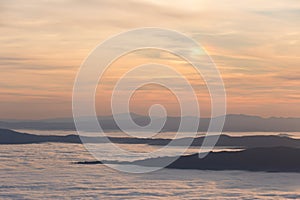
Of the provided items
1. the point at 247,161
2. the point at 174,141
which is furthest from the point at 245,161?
the point at 174,141

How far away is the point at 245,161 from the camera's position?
62062mm

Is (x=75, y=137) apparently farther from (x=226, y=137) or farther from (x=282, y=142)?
(x=282, y=142)

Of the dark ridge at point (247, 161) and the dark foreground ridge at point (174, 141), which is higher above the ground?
the dark foreground ridge at point (174, 141)

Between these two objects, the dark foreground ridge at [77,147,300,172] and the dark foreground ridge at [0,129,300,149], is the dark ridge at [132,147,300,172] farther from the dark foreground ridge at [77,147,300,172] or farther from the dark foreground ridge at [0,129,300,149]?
the dark foreground ridge at [0,129,300,149]

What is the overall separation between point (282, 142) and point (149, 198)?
72.7 metres

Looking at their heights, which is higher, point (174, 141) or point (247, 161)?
point (174, 141)

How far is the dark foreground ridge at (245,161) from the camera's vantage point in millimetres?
58938

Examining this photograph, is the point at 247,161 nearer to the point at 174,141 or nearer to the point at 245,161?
the point at 245,161

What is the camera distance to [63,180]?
44250mm

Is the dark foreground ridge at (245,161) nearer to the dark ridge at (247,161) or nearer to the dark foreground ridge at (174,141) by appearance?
the dark ridge at (247,161)

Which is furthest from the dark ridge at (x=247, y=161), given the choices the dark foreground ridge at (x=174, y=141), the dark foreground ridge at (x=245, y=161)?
the dark foreground ridge at (x=174, y=141)

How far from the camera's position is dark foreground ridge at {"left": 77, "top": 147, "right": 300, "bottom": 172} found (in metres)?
58.9

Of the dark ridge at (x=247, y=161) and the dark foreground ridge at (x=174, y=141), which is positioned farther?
the dark foreground ridge at (x=174, y=141)

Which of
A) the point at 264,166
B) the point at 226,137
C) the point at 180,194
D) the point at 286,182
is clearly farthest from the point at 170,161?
the point at 226,137
